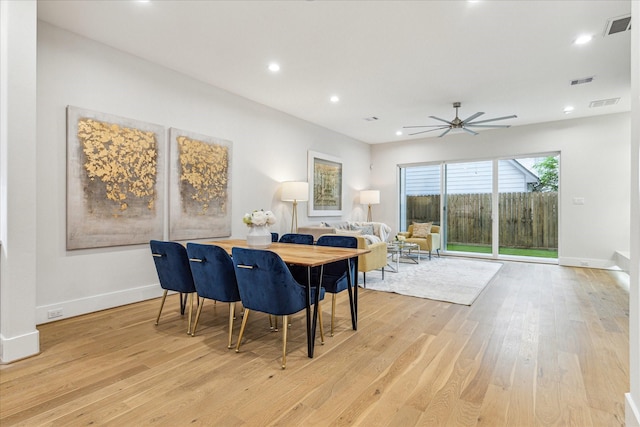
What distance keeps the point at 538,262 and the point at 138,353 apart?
7286 millimetres

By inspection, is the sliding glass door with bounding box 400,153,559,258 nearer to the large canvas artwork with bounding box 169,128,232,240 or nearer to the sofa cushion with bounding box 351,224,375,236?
the sofa cushion with bounding box 351,224,375,236

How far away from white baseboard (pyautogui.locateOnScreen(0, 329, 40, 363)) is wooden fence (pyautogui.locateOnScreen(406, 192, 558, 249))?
757 centimetres

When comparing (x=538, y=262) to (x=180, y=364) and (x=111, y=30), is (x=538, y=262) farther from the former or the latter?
(x=111, y=30)

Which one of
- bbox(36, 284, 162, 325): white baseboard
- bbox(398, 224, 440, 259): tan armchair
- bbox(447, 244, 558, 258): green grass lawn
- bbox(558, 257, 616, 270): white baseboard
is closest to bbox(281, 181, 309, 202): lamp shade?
bbox(36, 284, 162, 325): white baseboard

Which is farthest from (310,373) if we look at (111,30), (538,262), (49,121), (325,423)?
(538,262)

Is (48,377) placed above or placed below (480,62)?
below

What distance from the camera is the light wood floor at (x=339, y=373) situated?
176 cm

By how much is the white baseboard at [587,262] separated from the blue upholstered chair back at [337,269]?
5.40m

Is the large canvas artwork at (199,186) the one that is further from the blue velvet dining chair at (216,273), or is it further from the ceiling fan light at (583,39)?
the ceiling fan light at (583,39)

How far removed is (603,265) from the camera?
6.06 m

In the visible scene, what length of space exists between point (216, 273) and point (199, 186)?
83.3 inches

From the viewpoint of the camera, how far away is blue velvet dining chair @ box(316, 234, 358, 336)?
9.77 ft

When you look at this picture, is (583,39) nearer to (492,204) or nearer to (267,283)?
(267,283)

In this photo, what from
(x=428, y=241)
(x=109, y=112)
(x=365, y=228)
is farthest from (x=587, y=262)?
(x=109, y=112)
